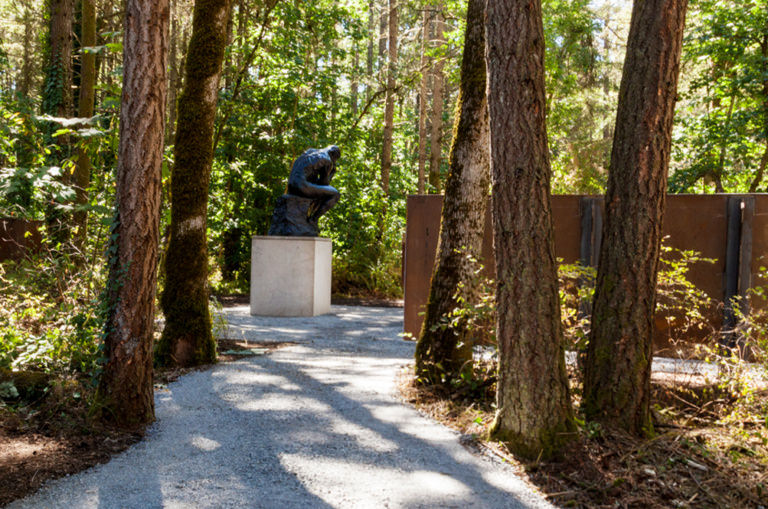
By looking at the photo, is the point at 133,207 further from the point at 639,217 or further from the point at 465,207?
the point at 639,217

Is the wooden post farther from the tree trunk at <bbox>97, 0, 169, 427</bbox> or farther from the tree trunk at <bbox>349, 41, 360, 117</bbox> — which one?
the tree trunk at <bbox>349, 41, 360, 117</bbox>

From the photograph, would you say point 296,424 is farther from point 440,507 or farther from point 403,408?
point 440,507

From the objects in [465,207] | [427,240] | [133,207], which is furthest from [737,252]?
[133,207]

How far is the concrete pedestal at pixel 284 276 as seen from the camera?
39.9 ft

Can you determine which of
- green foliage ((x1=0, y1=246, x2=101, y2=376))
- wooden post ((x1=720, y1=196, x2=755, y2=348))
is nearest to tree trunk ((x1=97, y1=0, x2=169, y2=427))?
green foliage ((x1=0, y1=246, x2=101, y2=376))

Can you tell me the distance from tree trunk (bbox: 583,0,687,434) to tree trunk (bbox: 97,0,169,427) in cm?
328

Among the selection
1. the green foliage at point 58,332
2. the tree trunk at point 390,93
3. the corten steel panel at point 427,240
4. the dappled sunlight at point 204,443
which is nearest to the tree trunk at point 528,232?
the dappled sunlight at point 204,443

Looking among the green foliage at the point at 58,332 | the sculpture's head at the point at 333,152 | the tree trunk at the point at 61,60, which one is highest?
the tree trunk at the point at 61,60

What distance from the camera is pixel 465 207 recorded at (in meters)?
5.64

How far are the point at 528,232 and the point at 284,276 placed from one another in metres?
8.62

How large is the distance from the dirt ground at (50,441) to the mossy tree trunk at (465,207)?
270 cm

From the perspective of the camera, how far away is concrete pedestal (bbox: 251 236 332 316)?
12.2 metres

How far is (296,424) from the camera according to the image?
4801 mm

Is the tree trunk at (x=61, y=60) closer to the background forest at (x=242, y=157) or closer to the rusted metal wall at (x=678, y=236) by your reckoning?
the background forest at (x=242, y=157)
